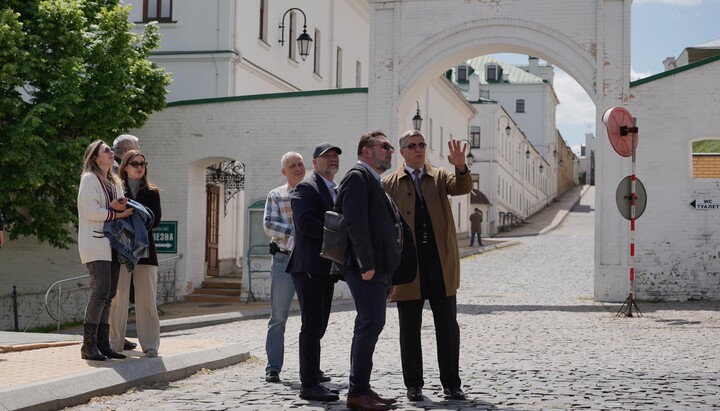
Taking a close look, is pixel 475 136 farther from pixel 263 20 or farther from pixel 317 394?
pixel 317 394

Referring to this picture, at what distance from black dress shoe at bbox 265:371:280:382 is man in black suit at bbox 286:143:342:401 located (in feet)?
3.75

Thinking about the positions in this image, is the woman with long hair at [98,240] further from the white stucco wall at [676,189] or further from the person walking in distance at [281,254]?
the white stucco wall at [676,189]

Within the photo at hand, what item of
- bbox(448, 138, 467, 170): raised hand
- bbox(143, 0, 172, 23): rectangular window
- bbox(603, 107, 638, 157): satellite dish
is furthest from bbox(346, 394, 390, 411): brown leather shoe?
bbox(143, 0, 172, 23): rectangular window

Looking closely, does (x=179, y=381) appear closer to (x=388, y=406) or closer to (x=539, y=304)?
(x=388, y=406)

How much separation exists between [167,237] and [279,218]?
13084mm

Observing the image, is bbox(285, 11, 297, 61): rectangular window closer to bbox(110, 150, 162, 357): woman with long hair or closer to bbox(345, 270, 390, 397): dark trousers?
bbox(110, 150, 162, 357): woman with long hair

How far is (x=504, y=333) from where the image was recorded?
553 inches

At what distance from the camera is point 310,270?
762 cm

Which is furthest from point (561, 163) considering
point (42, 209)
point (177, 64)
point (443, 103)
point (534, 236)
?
point (42, 209)

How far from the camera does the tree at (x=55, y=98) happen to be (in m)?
18.0

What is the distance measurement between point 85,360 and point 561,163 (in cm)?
10024

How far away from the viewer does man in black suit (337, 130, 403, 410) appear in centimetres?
688

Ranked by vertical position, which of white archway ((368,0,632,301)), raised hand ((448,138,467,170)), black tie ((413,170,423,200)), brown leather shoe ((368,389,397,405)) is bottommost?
brown leather shoe ((368,389,397,405))

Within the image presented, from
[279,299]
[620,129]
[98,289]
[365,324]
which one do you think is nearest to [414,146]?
[365,324]
